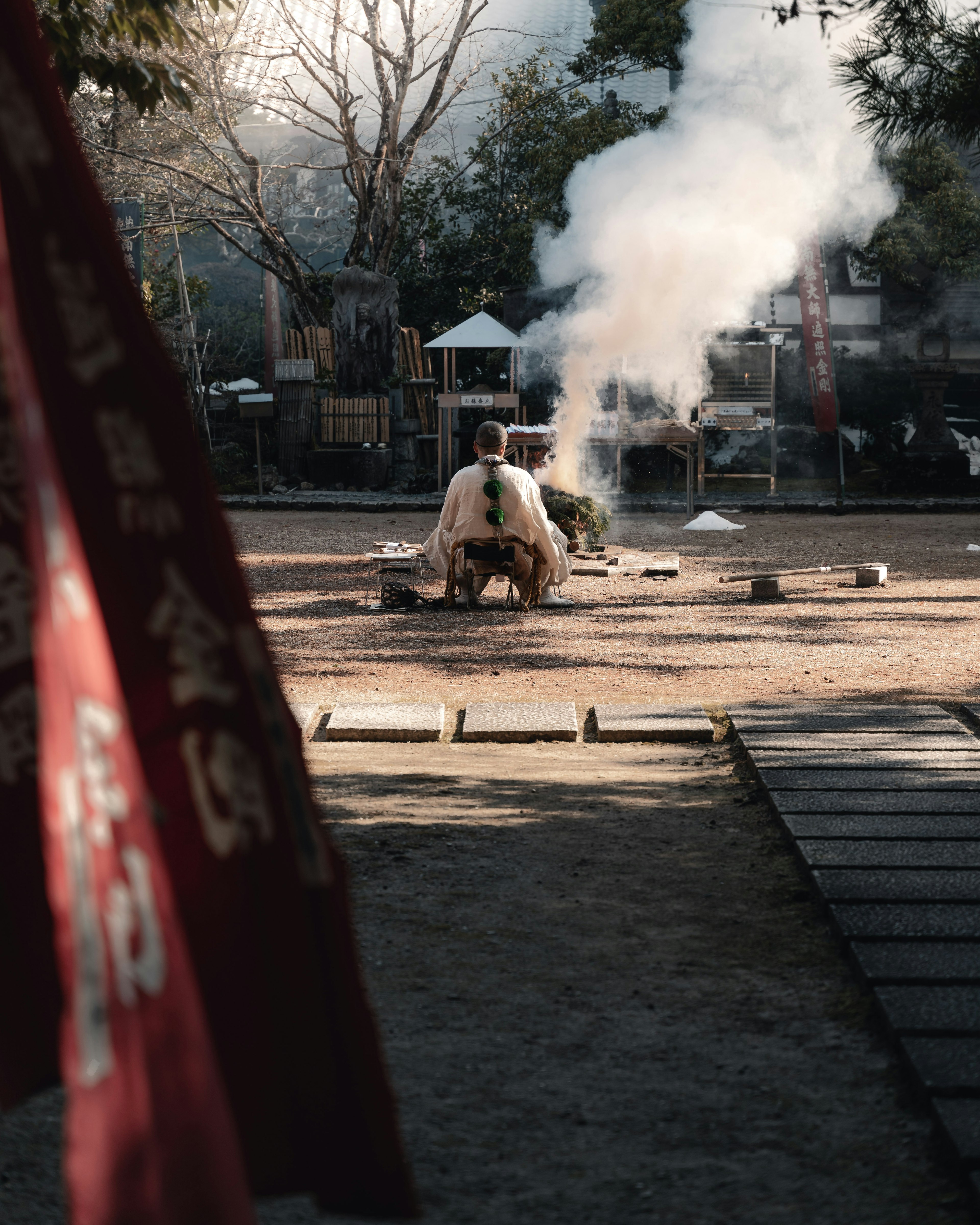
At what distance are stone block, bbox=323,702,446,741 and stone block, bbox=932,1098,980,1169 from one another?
3.32 meters

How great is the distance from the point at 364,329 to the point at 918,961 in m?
18.4

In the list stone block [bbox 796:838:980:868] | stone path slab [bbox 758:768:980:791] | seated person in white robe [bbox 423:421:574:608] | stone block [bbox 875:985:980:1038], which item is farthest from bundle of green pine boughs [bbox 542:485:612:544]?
stone block [bbox 875:985:980:1038]

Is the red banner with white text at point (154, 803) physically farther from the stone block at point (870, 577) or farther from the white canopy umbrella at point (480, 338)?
the white canopy umbrella at point (480, 338)

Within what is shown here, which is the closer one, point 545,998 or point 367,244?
point 545,998

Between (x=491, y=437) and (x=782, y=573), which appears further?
(x=782, y=573)

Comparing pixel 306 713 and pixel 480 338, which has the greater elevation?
pixel 480 338

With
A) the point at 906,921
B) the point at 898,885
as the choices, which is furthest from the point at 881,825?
the point at 906,921

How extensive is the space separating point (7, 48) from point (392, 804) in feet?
10.6

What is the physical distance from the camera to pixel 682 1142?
220cm

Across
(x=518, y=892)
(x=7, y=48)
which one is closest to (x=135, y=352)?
(x=7, y=48)

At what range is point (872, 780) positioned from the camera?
4.22 m

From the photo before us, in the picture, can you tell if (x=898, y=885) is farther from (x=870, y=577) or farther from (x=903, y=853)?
(x=870, y=577)

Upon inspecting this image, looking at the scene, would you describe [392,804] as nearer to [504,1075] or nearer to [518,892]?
[518,892]

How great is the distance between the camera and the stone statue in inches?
792
